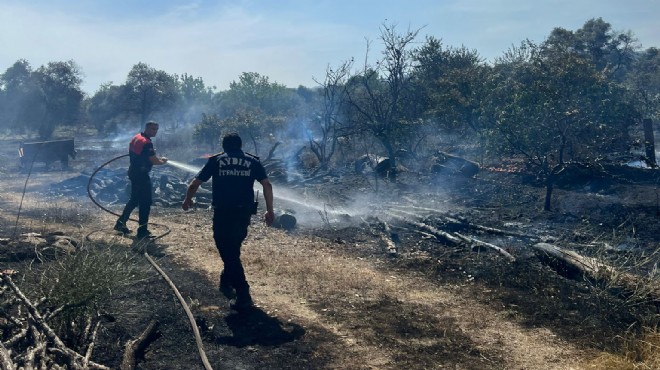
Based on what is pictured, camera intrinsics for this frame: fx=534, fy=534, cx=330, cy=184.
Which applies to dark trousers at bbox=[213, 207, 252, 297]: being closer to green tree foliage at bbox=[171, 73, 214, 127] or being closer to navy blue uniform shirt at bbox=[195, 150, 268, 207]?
navy blue uniform shirt at bbox=[195, 150, 268, 207]

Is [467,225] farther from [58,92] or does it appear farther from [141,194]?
[58,92]

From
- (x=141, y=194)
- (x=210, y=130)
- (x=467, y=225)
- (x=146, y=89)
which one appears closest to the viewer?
(x=141, y=194)

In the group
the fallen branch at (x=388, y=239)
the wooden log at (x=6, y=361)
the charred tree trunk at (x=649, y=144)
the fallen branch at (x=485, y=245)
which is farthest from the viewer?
the charred tree trunk at (x=649, y=144)

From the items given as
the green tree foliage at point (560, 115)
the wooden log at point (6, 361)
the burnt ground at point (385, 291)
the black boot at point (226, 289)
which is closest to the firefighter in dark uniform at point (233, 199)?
the black boot at point (226, 289)

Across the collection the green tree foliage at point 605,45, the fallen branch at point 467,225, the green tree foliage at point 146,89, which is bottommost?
the fallen branch at point 467,225

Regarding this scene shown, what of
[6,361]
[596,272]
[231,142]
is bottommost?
[6,361]

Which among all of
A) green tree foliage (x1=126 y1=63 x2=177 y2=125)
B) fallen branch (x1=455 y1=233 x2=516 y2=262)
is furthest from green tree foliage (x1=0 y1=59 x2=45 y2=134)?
fallen branch (x1=455 y1=233 x2=516 y2=262)

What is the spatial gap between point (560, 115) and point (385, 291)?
7655mm

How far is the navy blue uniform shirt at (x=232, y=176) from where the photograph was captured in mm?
6133

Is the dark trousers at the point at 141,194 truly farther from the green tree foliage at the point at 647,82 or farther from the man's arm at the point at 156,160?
the green tree foliage at the point at 647,82

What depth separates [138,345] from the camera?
4.70 metres

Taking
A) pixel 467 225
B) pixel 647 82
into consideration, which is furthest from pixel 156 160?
pixel 647 82

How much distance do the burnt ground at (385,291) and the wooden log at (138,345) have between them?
8cm

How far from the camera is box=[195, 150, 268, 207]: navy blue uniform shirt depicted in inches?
241
